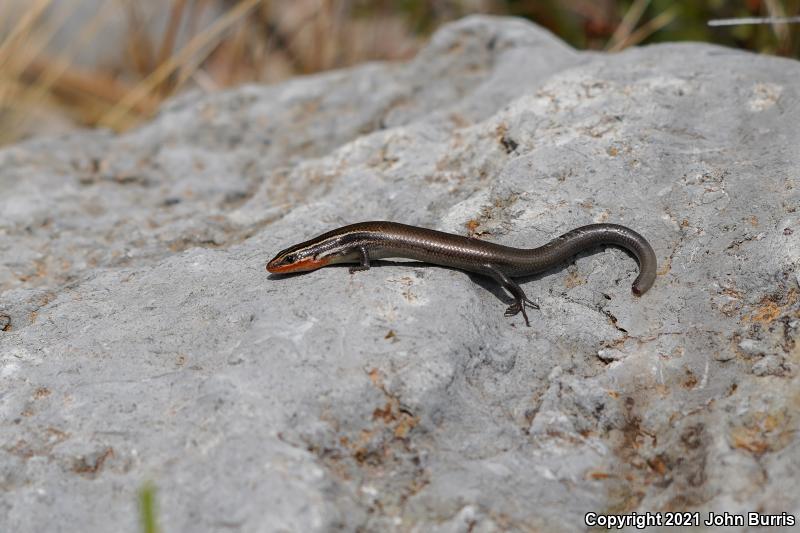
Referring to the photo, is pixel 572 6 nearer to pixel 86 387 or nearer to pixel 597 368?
pixel 597 368

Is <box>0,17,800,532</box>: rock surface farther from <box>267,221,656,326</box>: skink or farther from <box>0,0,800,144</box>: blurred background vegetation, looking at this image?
<box>0,0,800,144</box>: blurred background vegetation

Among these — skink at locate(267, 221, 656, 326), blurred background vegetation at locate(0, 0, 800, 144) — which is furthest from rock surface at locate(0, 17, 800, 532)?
blurred background vegetation at locate(0, 0, 800, 144)

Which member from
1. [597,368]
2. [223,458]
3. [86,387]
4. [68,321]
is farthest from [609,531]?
[68,321]

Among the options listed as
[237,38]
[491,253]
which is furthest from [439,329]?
[237,38]

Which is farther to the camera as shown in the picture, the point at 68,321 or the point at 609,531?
the point at 68,321

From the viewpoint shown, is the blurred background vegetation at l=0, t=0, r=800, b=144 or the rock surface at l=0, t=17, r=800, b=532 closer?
the rock surface at l=0, t=17, r=800, b=532

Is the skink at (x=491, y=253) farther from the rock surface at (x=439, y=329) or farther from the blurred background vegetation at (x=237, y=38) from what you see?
the blurred background vegetation at (x=237, y=38)
